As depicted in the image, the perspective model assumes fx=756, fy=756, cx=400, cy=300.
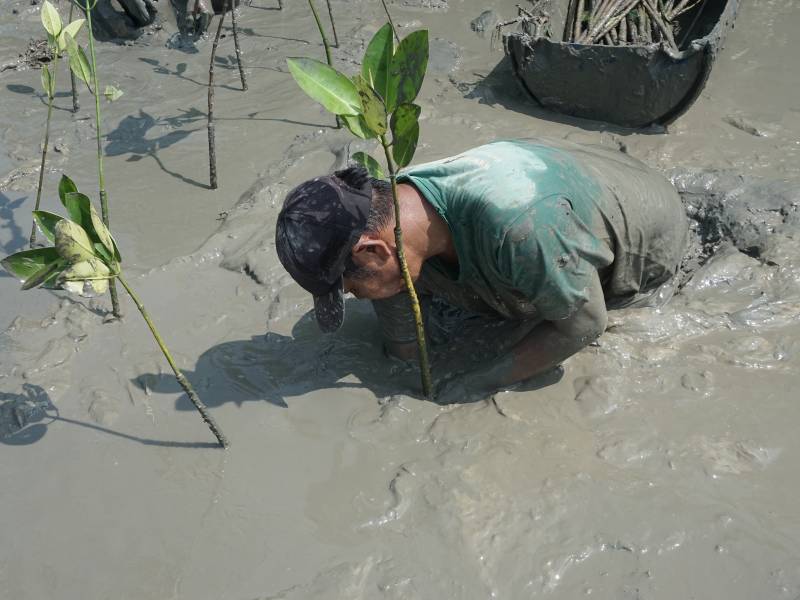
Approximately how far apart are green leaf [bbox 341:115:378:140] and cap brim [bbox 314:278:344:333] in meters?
0.45

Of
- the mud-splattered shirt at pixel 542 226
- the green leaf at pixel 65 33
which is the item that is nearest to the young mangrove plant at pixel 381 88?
the mud-splattered shirt at pixel 542 226

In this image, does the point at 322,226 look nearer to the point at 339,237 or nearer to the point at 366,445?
the point at 339,237

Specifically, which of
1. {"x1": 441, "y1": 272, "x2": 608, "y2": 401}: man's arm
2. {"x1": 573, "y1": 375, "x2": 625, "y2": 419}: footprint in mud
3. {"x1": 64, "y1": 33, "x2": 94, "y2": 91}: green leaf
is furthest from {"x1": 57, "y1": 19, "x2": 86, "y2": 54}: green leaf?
{"x1": 573, "y1": 375, "x2": 625, "y2": 419}: footprint in mud

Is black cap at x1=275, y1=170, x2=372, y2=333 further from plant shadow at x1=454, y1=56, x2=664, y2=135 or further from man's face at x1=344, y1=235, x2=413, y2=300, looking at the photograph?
plant shadow at x1=454, y1=56, x2=664, y2=135

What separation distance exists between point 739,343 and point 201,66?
434 centimetres

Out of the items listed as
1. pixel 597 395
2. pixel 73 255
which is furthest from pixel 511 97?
pixel 73 255

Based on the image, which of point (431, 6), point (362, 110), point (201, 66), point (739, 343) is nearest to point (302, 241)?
point (362, 110)

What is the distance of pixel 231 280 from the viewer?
349 cm

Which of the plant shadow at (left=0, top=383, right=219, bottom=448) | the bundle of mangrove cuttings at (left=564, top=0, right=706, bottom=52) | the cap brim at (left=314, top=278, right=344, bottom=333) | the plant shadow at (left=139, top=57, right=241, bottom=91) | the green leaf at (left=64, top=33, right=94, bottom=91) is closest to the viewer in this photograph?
the cap brim at (left=314, top=278, right=344, bottom=333)

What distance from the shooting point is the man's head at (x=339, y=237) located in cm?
219

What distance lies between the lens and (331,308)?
2387 millimetres

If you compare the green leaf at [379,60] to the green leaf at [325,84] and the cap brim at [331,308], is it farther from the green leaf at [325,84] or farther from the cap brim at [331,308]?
the cap brim at [331,308]

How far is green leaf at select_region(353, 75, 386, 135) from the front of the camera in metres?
2.01

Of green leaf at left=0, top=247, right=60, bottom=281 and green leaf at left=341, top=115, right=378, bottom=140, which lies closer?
green leaf at left=341, top=115, right=378, bottom=140
